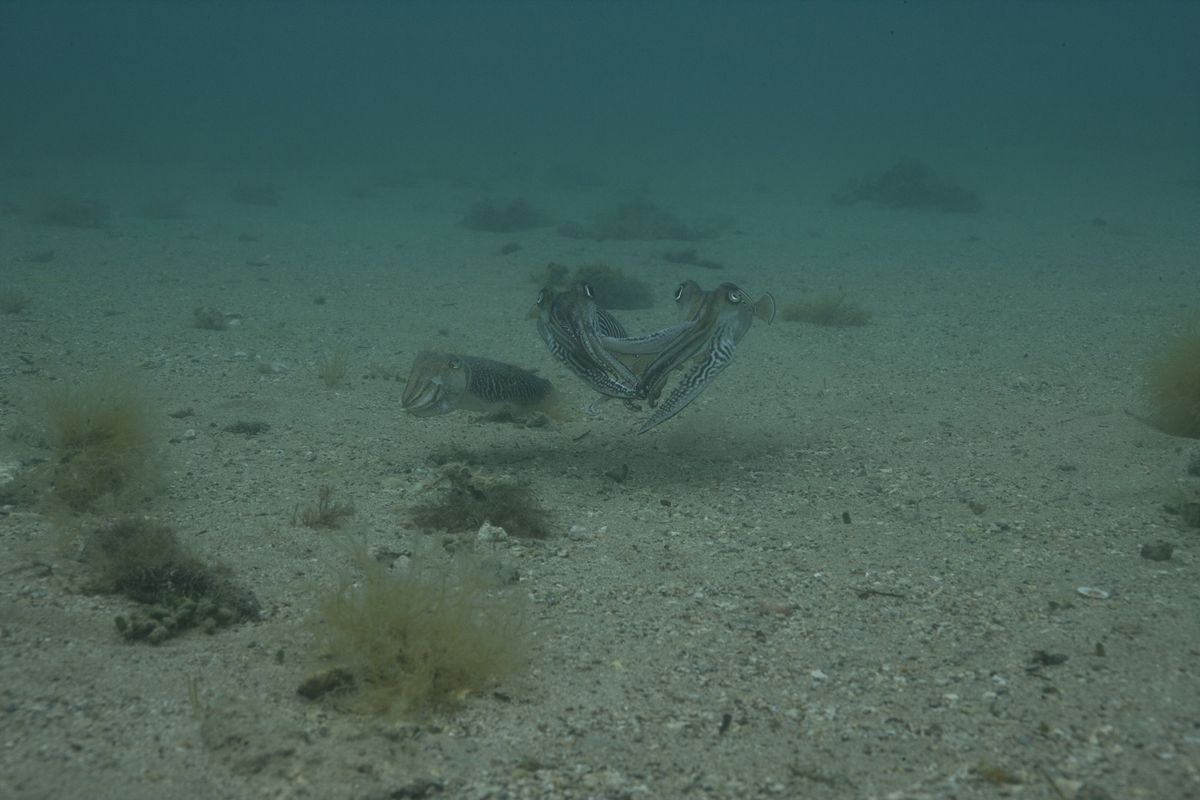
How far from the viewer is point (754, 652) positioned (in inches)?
169

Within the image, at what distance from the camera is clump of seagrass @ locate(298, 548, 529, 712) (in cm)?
367

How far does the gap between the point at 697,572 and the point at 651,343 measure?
7.42 feet

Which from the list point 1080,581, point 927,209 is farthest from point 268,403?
point 927,209

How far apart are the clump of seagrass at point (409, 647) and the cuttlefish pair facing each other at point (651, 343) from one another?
299 cm

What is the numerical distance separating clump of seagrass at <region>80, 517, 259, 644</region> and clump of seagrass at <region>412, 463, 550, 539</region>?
5.32 feet

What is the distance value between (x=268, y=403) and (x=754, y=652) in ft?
23.1

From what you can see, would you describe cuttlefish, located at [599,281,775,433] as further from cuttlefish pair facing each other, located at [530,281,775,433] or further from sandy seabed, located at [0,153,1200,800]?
sandy seabed, located at [0,153,1200,800]

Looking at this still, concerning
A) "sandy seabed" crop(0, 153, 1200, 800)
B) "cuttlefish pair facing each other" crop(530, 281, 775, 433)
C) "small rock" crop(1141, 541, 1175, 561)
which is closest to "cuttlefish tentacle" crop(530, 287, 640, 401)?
"cuttlefish pair facing each other" crop(530, 281, 775, 433)

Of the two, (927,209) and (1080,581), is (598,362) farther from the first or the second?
(927,209)

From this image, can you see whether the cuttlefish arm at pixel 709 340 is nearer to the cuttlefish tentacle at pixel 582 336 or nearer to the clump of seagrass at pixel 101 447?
the cuttlefish tentacle at pixel 582 336

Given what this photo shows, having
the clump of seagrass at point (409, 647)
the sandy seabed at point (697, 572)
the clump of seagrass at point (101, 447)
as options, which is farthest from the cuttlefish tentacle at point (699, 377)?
the clump of seagrass at point (101, 447)

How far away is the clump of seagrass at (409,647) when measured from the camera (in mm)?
3668

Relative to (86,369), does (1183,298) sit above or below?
above

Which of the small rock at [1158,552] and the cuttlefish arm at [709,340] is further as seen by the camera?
the cuttlefish arm at [709,340]
